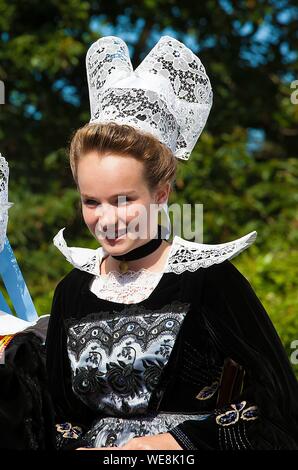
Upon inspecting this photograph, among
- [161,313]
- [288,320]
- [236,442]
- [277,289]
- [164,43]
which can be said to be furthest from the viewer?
[277,289]

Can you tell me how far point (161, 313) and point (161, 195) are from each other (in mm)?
339

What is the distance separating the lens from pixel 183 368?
2.64 metres

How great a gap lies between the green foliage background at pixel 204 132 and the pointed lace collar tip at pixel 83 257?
11.6ft

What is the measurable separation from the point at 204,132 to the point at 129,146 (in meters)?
4.59

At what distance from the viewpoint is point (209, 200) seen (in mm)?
7203

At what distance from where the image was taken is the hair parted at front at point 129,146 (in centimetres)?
264

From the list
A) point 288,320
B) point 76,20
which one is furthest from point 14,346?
point 76,20

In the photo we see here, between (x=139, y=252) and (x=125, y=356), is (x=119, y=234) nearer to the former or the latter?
(x=139, y=252)

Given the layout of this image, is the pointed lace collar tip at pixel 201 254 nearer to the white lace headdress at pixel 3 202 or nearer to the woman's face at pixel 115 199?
the woman's face at pixel 115 199

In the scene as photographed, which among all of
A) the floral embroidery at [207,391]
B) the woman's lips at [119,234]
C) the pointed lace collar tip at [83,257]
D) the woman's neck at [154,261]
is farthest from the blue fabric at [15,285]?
the floral embroidery at [207,391]

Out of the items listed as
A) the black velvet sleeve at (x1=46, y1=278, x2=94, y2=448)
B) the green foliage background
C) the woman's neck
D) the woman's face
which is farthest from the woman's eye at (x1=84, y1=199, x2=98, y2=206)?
the green foliage background

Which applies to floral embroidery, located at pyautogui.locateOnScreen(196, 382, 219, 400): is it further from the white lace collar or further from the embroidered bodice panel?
the white lace collar

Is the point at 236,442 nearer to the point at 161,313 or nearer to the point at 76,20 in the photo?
the point at 161,313

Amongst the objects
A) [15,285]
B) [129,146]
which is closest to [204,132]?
[15,285]
